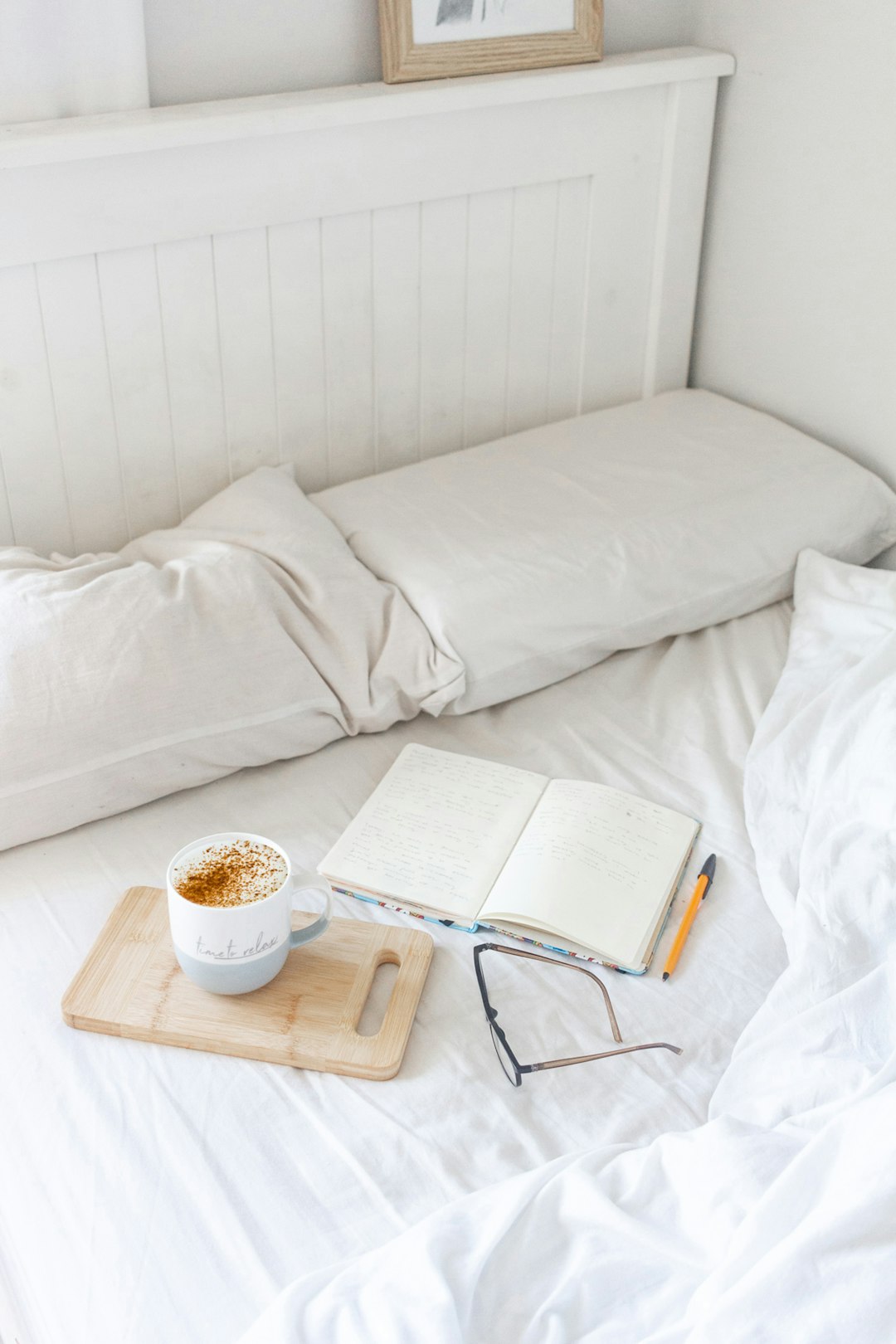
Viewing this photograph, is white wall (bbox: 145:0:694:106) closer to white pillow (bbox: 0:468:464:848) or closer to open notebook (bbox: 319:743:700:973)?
white pillow (bbox: 0:468:464:848)

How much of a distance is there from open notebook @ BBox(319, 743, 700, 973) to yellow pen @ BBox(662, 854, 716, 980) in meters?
0.02

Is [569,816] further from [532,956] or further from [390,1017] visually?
[390,1017]

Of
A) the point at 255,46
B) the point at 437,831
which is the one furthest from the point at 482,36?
the point at 437,831

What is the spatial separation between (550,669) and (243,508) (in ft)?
1.26

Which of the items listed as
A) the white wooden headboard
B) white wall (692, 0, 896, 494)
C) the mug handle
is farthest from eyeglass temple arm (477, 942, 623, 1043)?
white wall (692, 0, 896, 494)

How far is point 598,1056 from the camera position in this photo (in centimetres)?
92

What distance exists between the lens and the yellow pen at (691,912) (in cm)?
100

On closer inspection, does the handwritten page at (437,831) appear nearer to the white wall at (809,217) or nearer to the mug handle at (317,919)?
the mug handle at (317,919)

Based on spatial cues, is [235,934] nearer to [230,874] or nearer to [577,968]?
[230,874]

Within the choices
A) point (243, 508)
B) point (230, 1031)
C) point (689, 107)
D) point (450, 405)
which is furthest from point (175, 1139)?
point (689, 107)

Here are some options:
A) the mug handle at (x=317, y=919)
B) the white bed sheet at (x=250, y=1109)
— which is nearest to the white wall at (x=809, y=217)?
the white bed sheet at (x=250, y=1109)

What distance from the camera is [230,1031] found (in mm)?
917

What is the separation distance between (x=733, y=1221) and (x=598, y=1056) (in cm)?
20

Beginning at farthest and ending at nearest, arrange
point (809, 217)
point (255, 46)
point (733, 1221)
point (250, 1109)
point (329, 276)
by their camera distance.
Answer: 1. point (809, 217)
2. point (329, 276)
3. point (255, 46)
4. point (250, 1109)
5. point (733, 1221)
